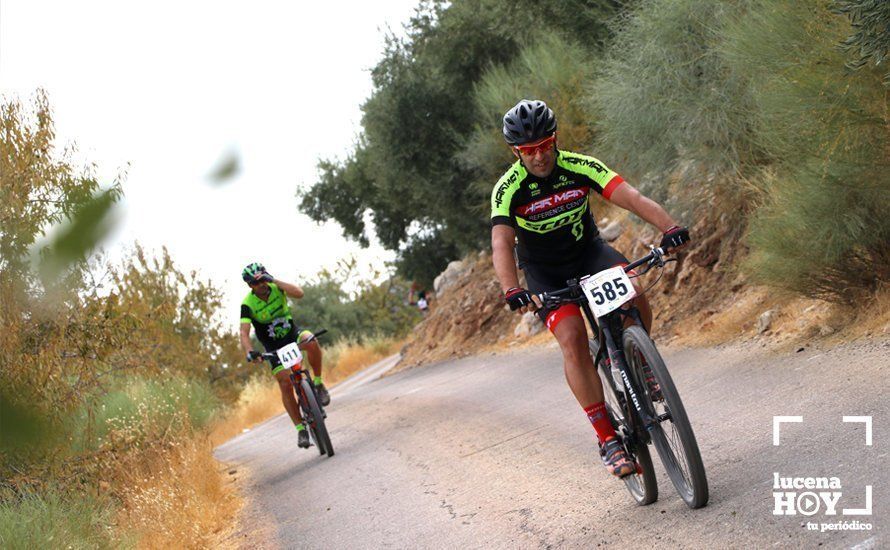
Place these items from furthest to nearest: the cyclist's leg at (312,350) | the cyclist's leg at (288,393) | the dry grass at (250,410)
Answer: the dry grass at (250,410) → the cyclist's leg at (312,350) → the cyclist's leg at (288,393)

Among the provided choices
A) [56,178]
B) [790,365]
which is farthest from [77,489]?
[56,178]

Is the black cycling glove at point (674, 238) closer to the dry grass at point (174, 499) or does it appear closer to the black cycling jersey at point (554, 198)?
the black cycling jersey at point (554, 198)

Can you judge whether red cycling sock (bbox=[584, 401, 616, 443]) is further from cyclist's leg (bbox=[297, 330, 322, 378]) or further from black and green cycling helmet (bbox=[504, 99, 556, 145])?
cyclist's leg (bbox=[297, 330, 322, 378])

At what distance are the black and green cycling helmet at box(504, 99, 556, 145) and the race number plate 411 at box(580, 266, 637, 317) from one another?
88 centimetres

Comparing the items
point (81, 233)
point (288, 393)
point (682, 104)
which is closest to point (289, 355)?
point (288, 393)

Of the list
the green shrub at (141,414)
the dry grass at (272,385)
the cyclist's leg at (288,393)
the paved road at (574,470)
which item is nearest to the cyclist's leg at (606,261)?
the paved road at (574,470)

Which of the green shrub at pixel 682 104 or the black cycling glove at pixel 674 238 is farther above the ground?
the green shrub at pixel 682 104

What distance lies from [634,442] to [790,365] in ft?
14.9

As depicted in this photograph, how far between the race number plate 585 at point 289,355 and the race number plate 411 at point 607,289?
748cm

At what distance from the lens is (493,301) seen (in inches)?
1027

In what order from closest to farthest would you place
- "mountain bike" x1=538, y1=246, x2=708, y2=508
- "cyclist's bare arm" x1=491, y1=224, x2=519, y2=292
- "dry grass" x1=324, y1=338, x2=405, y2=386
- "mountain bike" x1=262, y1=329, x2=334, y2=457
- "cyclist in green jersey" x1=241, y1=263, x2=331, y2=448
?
"mountain bike" x1=538, y1=246, x2=708, y2=508 → "cyclist's bare arm" x1=491, y1=224, x2=519, y2=292 → "mountain bike" x1=262, y1=329, x2=334, y2=457 → "cyclist in green jersey" x1=241, y1=263, x2=331, y2=448 → "dry grass" x1=324, y1=338, x2=405, y2=386

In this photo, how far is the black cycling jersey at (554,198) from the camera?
245 inches

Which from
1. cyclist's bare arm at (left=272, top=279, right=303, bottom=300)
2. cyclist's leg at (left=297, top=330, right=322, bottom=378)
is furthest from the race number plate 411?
cyclist's leg at (left=297, top=330, right=322, bottom=378)

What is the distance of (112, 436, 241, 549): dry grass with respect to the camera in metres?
8.80
